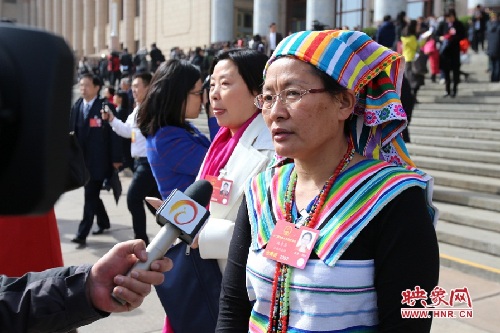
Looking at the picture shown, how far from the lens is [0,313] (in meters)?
1.50

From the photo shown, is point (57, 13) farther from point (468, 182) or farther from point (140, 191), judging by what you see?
point (140, 191)

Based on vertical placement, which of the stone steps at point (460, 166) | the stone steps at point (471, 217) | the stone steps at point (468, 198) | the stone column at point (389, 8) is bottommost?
the stone steps at point (471, 217)

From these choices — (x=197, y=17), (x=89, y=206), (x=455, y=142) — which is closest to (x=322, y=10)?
(x=197, y=17)

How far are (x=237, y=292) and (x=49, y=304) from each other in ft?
2.21

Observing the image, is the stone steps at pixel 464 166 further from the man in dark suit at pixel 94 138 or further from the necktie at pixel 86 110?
the necktie at pixel 86 110

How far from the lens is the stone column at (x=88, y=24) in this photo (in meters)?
53.7

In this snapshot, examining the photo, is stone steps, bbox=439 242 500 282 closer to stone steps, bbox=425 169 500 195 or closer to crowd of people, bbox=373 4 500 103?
stone steps, bbox=425 169 500 195

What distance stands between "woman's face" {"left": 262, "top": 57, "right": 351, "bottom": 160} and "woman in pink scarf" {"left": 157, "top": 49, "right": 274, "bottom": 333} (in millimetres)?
784

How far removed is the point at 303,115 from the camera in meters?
1.93

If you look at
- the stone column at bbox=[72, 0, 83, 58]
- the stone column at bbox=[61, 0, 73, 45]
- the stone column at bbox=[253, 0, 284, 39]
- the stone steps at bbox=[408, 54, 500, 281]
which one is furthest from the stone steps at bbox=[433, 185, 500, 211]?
the stone column at bbox=[61, 0, 73, 45]

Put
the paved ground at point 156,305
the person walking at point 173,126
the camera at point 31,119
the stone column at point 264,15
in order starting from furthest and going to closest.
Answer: the stone column at point 264,15
the paved ground at point 156,305
the person walking at point 173,126
the camera at point 31,119

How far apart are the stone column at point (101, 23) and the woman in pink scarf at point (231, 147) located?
5150 centimetres

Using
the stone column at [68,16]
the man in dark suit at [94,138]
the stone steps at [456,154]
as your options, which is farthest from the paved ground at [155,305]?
the stone column at [68,16]

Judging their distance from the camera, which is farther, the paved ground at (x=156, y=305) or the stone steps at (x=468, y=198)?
the stone steps at (x=468, y=198)
